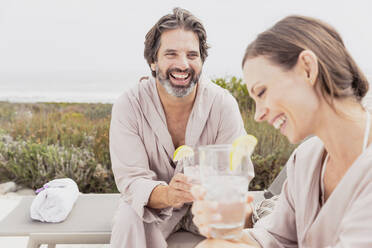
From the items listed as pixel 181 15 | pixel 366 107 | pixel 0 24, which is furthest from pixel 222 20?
pixel 366 107

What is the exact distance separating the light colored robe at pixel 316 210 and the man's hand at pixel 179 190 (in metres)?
0.41

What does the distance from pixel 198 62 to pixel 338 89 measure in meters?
1.41

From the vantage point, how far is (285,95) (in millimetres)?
1319

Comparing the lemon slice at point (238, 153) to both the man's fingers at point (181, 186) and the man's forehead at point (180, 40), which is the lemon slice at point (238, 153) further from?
the man's forehead at point (180, 40)

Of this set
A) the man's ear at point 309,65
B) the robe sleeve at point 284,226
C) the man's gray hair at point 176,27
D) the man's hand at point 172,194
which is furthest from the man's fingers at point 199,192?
the man's gray hair at point 176,27

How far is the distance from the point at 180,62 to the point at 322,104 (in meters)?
1.39

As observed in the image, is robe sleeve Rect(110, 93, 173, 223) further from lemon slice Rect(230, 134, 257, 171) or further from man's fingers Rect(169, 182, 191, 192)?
lemon slice Rect(230, 134, 257, 171)

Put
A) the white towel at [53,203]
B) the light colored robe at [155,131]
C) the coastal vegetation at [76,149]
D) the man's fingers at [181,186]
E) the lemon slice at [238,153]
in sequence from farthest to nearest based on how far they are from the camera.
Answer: the coastal vegetation at [76,149] < the white towel at [53,203] < the light colored robe at [155,131] < the man's fingers at [181,186] < the lemon slice at [238,153]

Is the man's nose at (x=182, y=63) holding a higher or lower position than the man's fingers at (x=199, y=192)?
higher

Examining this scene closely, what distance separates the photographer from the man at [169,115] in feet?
→ 8.41

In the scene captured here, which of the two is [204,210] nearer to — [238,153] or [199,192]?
[199,192]

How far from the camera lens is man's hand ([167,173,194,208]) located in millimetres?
2059

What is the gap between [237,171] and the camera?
3.75ft

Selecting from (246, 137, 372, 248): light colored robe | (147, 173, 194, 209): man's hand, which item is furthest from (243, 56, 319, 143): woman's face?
(147, 173, 194, 209): man's hand
